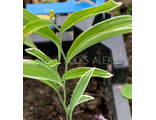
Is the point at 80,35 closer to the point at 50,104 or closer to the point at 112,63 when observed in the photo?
the point at 112,63

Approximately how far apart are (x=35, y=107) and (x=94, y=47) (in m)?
0.44

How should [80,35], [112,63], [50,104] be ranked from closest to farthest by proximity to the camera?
[80,35]
[112,63]
[50,104]

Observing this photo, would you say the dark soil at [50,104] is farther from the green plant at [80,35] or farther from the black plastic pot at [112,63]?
the green plant at [80,35]

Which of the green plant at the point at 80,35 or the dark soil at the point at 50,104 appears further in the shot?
the dark soil at the point at 50,104

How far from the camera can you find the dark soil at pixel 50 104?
0.75 metres

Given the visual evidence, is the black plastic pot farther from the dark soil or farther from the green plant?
the green plant

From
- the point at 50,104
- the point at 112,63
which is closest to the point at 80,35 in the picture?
the point at 112,63

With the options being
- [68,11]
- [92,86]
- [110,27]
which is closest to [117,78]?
[92,86]

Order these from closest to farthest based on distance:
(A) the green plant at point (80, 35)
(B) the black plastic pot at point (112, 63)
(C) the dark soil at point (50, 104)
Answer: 1. (A) the green plant at point (80, 35)
2. (B) the black plastic pot at point (112, 63)
3. (C) the dark soil at point (50, 104)

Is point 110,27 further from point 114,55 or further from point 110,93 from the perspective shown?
point 110,93

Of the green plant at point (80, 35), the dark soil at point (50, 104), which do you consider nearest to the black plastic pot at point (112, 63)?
the dark soil at point (50, 104)

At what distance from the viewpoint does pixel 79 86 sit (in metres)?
0.47

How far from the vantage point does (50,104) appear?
2.60 feet
